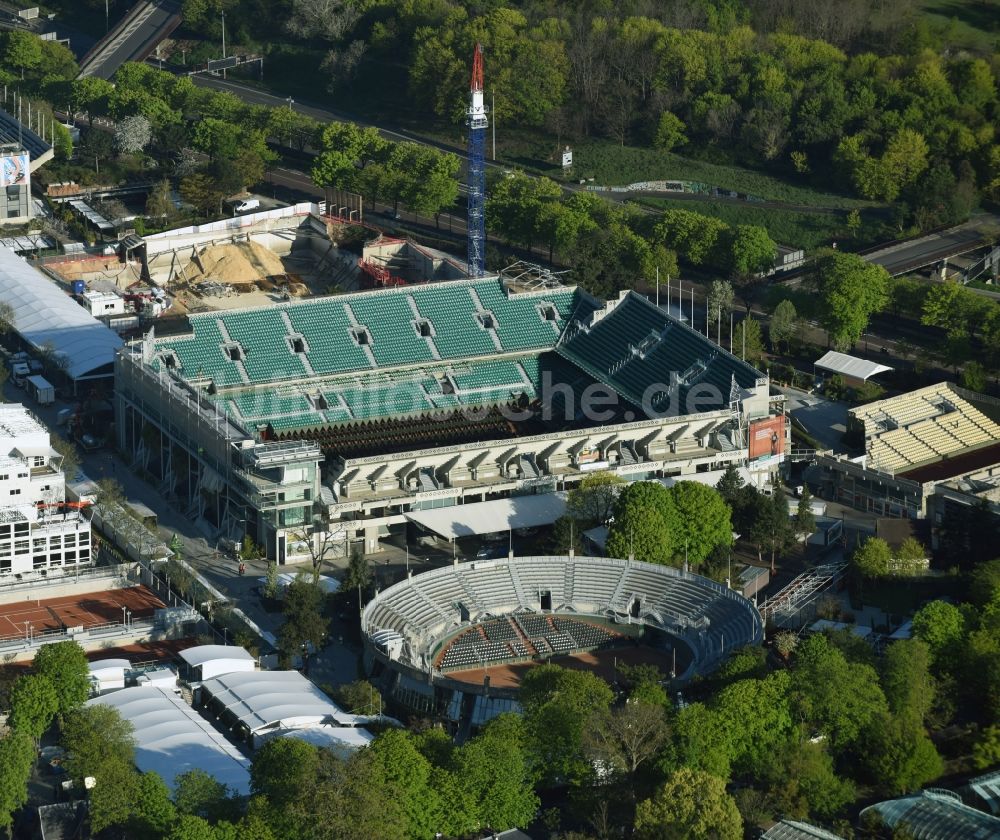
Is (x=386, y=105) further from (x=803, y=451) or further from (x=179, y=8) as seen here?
(x=803, y=451)

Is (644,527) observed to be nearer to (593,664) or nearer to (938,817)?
(593,664)

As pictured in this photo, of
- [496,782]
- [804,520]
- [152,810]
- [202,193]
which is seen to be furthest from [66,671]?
[202,193]

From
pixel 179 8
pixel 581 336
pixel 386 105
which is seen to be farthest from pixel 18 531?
pixel 179 8

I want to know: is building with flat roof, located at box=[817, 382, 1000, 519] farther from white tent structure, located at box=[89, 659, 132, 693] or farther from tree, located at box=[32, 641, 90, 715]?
tree, located at box=[32, 641, 90, 715]

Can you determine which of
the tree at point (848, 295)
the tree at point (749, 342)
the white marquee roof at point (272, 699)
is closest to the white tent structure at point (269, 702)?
the white marquee roof at point (272, 699)

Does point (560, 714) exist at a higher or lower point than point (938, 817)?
higher
